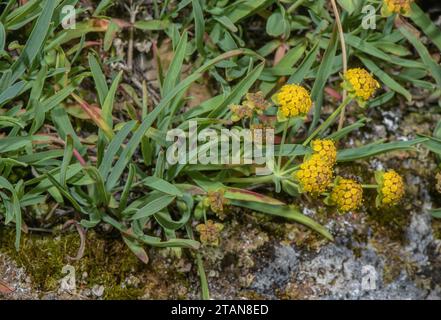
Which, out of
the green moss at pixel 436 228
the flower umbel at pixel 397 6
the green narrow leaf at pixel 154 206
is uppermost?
the flower umbel at pixel 397 6

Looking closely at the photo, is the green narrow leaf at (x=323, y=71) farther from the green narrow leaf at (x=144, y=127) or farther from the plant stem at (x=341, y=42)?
the green narrow leaf at (x=144, y=127)

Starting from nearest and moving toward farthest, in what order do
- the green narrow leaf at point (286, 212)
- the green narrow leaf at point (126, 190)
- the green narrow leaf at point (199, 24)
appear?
the green narrow leaf at point (126, 190), the green narrow leaf at point (199, 24), the green narrow leaf at point (286, 212)

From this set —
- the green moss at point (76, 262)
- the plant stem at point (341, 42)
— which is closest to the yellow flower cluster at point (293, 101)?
the plant stem at point (341, 42)

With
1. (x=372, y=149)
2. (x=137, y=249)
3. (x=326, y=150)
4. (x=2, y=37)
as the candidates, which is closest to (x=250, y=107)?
(x=326, y=150)

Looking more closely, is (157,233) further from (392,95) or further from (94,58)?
(392,95)

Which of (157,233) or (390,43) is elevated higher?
(390,43)

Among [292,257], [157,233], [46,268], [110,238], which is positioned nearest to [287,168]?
[292,257]

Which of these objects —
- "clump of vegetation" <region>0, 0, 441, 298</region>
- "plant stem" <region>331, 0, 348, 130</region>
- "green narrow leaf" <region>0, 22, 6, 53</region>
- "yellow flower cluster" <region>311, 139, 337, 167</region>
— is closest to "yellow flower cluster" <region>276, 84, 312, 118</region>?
"clump of vegetation" <region>0, 0, 441, 298</region>

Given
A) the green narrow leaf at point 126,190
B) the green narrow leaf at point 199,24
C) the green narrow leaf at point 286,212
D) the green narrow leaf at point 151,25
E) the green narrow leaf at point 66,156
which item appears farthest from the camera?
the green narrow leaf at point 151,25

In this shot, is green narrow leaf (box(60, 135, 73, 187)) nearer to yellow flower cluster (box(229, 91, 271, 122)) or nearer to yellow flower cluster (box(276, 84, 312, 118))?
yellow flower cluster (box(229, 91, 271, 122))
